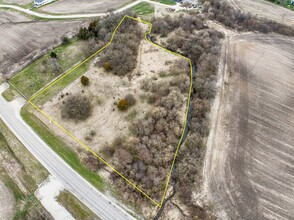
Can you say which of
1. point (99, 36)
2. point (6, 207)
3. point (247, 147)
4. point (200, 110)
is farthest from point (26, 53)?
point (247, 147)

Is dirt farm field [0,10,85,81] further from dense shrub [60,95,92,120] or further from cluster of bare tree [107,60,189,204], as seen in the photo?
cluster of bare tree [107,60,189,204]

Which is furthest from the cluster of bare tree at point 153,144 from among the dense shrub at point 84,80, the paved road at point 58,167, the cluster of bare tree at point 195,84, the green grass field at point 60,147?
the dense shrub at point 84,80

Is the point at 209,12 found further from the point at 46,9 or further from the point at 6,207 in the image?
the point at 6,207

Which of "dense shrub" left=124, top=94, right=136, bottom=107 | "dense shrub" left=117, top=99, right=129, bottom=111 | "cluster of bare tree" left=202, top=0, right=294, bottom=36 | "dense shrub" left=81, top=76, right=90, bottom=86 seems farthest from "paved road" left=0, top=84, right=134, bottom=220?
"cluster of bare tree" left=202, top=0, right=294, bottom=36

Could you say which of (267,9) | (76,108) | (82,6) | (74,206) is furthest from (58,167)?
(267,9)

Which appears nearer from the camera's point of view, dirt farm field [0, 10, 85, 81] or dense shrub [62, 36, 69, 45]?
dirt farm field [0, 10, 85, 81]

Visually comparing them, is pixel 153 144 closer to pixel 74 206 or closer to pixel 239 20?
pixel 74 206
